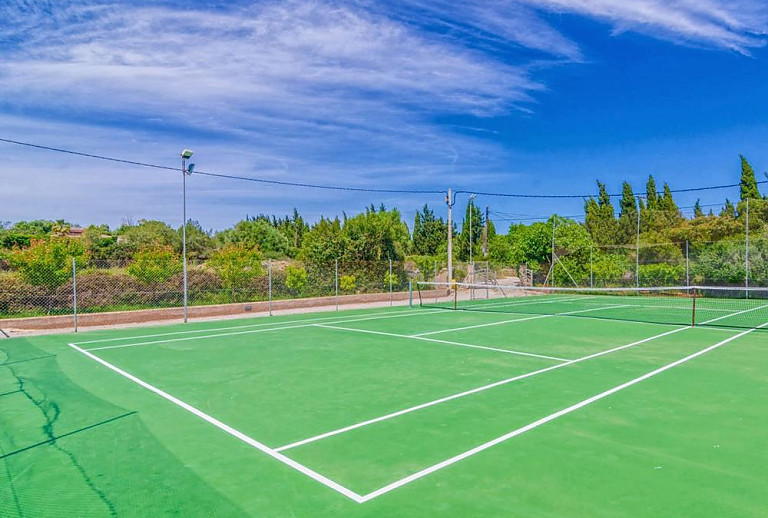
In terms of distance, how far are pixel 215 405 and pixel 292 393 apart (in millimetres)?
1122

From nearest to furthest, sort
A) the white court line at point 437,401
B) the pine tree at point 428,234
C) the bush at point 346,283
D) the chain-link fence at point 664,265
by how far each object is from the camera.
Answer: the white court line at point 437,401, the bush at point 346,283, the chain-link fence at point 664,265, the pine tree at point 428,234

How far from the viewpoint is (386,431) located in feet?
19.0

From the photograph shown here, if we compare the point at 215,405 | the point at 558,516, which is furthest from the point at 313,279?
the point at 558,516

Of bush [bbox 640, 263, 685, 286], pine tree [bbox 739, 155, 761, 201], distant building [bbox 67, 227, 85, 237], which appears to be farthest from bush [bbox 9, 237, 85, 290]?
pine tree [bbox 739, 155, 761, 201]

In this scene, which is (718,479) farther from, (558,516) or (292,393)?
(292,393)

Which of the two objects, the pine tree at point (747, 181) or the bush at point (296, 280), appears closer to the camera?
the bush at point (296, 280)

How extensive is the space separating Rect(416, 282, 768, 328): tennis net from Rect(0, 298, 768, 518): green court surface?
254 inches

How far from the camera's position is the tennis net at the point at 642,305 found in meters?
17.4

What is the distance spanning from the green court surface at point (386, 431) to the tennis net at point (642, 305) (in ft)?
21.2

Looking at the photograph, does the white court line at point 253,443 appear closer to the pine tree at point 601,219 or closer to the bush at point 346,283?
the bush at point 346,283

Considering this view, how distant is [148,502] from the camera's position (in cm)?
414

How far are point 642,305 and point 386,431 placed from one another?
21.2 meters

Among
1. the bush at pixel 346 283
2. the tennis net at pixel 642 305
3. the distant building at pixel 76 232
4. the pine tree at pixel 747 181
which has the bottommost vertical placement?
the tennis net at pixel 642 305

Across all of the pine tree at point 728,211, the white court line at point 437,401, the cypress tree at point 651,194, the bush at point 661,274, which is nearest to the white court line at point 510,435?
the white court line at point 437,401
